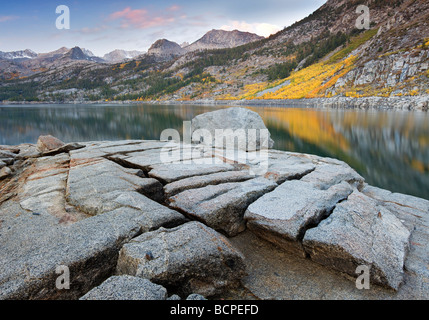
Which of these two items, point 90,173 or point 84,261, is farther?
point 90,173

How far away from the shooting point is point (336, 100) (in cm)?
6988

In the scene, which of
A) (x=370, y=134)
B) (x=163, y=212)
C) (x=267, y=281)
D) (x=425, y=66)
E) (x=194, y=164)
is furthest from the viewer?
(x=425, y=66)

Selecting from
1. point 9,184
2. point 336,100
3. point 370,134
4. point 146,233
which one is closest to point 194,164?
point 146,233

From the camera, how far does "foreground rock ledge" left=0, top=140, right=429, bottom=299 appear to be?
3561mm

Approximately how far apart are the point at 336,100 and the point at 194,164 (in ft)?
243

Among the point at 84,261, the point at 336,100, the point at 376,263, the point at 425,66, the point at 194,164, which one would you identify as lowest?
the point at 376,263

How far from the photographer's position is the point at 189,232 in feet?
13.7

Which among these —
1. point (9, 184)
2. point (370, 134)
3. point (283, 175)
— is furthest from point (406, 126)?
point (9, 184)

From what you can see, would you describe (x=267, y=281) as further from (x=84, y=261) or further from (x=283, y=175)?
(x=283, y=175)

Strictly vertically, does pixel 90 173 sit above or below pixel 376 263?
above

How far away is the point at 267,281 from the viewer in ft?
13.7

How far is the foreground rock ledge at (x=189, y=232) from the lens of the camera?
11.7 ft
